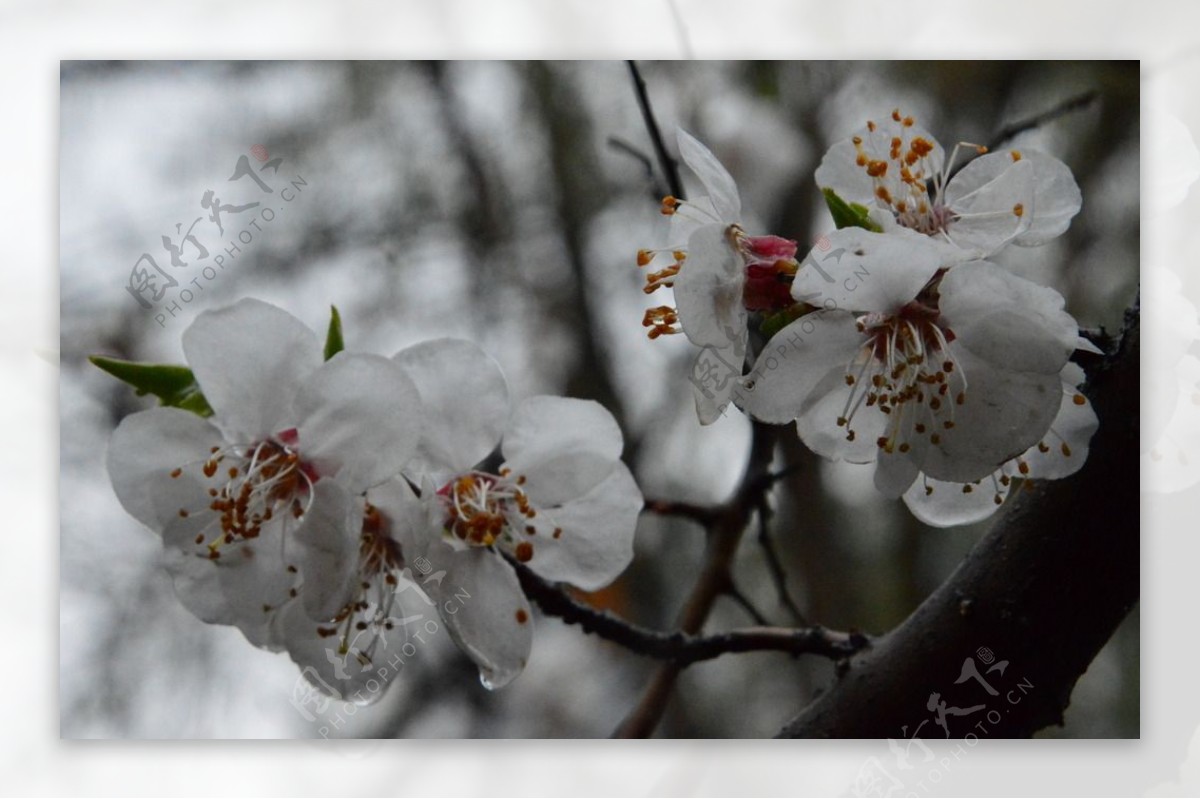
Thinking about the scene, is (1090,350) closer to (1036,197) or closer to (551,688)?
(1036,197)

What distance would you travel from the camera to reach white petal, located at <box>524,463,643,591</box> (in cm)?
153

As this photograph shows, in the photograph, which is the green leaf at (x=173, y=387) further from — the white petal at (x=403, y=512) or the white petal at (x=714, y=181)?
the white petal at (x=714, y=181)

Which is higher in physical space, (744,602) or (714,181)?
(714,181)

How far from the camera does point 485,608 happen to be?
1.49 m

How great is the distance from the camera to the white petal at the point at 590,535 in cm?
153

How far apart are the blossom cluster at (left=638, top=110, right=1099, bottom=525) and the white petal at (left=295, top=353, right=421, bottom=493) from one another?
1.03ft

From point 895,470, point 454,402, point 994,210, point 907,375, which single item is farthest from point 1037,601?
point 454,402

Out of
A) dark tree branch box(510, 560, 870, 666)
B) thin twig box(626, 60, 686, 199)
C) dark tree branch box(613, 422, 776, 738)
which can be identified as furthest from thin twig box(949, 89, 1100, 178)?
dark tree branch box(510, 560, 870, 666)

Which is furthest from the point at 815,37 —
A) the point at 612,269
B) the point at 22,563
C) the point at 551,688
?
the point at 22,563

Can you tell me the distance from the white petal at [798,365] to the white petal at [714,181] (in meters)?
0.15

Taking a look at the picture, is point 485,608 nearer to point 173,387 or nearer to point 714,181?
A: point 173,387

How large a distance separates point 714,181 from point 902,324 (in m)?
0.27

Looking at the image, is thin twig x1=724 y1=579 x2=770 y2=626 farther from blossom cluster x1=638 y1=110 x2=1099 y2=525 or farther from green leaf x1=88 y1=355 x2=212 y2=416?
green leaf x1=88 y1=355 x2=212 y2=416

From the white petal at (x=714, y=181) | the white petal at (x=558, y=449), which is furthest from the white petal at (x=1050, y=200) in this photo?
the white petal at (x=558, y=449)
